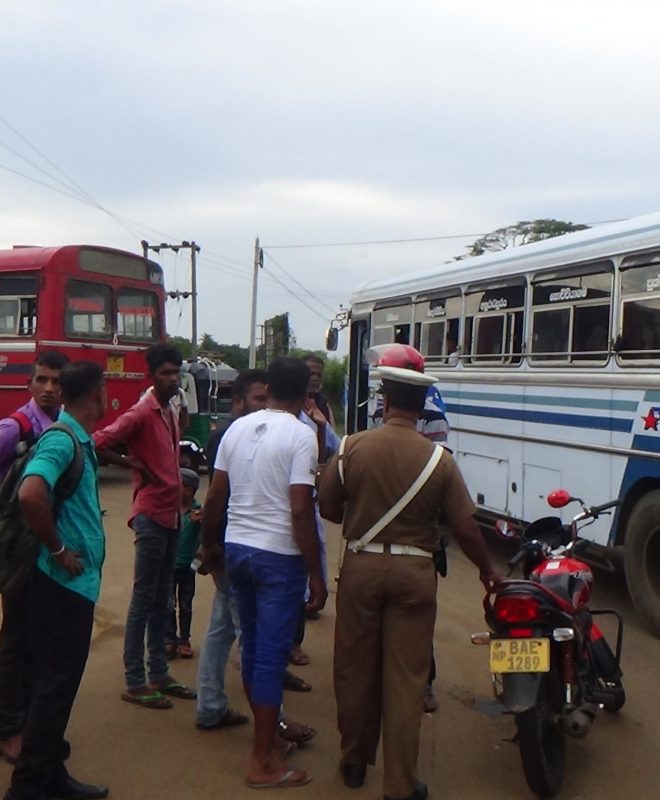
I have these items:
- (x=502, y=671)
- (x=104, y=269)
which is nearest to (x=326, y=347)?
(x=104, y=269)

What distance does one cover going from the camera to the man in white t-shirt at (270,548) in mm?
4059

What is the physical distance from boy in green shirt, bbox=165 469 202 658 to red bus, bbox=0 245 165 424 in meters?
7.98

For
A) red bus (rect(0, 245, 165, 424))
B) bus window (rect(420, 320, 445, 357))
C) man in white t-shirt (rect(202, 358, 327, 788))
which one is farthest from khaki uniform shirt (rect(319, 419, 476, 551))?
red bus (rect(0, 245, 165, 424))

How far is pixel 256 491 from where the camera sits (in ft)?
13.6

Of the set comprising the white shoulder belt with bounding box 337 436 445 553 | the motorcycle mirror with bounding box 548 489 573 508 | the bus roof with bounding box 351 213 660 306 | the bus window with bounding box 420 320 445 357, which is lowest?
the motorcycle mirror with bounding box 548 489 573 508

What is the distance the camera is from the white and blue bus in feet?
22.6

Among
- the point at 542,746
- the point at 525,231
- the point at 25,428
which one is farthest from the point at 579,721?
the point at 525,231

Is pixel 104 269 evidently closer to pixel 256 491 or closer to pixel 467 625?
pixel 467 625

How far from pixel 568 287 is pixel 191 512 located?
3.79 metres

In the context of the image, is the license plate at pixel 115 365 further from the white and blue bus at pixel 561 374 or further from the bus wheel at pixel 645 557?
the bus wheel at pixel 645 557

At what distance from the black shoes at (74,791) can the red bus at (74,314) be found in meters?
9.82

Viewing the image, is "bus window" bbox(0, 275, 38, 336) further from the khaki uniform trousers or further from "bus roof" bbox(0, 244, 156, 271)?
the khaki uniform trousers

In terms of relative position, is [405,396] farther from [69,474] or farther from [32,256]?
[32,256]

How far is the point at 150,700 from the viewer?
4.92m
